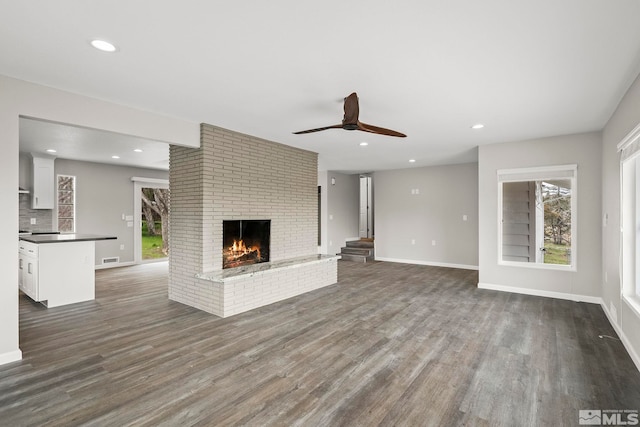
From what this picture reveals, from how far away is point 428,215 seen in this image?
797 cm

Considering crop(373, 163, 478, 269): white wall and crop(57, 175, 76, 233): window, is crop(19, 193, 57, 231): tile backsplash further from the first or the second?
crop(373, 163, 478, 269): white wall

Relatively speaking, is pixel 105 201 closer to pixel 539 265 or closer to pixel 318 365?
pixel 318 365

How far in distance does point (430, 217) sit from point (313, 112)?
207 inches

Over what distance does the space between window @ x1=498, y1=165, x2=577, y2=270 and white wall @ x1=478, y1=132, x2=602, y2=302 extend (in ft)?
0.28

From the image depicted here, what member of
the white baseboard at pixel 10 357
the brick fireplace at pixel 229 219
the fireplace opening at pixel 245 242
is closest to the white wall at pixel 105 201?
the brick fireplace at pixel 229 219

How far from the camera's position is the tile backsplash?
6.41 meters

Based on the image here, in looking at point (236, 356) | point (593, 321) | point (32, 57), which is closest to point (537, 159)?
point (593, 321)

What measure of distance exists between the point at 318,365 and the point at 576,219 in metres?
4.51

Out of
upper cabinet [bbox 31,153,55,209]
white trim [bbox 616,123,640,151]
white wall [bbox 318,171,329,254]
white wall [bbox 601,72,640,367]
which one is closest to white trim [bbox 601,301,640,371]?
white wall [bbox 601,72,640,367]

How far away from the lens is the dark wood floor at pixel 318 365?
209 centimetres

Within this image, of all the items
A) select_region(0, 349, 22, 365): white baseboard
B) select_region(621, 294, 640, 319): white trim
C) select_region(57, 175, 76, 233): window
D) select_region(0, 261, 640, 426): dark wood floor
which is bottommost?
select_region(0, 261, 640, 426): dark wood floor

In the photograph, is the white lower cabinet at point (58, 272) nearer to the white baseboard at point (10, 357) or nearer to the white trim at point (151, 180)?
the white baseboard at point (10, 357)

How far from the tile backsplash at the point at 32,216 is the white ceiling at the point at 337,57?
4976 mm

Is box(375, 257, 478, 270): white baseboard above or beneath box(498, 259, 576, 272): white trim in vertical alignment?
beneath
